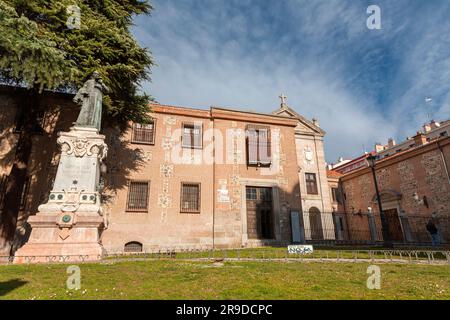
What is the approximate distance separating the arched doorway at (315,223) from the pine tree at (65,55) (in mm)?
15486

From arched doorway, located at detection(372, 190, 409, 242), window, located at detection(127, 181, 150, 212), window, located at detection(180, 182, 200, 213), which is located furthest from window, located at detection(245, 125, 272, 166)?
arched doorway, located at detection(372, 190, 409, 242)

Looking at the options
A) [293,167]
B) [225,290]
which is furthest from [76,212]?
[293,167]

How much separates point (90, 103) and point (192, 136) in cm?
794

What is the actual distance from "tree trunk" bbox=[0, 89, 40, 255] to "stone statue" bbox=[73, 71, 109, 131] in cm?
440

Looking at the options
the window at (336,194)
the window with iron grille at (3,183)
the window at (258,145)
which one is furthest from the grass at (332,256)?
the window at (336,194)

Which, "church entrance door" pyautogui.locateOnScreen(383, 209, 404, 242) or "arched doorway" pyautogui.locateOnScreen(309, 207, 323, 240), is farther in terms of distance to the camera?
"church entrance door" pyautogui.locateOnScreen(383, 209, 404, 242)

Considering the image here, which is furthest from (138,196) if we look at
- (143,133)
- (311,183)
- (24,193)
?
Result: (311,183)

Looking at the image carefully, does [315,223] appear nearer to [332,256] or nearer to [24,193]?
[332,256]

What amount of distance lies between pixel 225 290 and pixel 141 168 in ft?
42.0

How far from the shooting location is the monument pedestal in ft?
24.6

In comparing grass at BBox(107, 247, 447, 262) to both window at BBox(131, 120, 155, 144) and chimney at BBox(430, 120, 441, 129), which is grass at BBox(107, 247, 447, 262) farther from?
chimney at BBox(430, 120, 441, 129)

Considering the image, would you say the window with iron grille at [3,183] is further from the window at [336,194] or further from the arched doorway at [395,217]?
the window at [336,194]

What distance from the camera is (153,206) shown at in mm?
15070

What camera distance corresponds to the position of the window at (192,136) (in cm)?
1714
